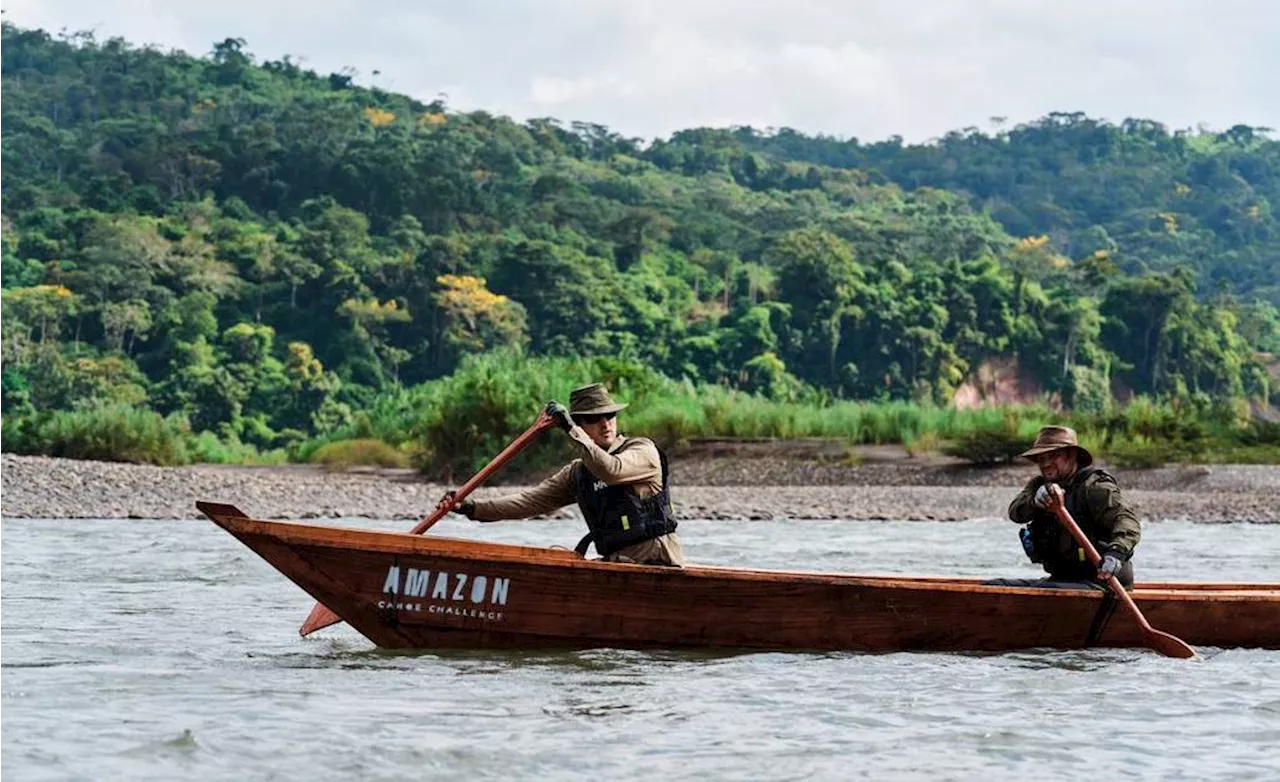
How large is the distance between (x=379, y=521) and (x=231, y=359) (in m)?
31.4

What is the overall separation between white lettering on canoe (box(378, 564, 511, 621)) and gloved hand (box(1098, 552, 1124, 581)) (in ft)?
9.60

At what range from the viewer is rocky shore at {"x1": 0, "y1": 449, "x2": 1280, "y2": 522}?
23.8m

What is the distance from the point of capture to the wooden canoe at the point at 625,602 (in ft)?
33.7

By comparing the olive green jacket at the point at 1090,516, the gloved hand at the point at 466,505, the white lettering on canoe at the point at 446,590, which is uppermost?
the olive green jacket at the point at 1090,516

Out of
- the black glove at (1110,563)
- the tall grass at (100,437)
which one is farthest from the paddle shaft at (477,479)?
the tall grass at (100,437)

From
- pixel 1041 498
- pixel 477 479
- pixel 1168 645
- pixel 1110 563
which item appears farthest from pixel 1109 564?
pixel 477 479

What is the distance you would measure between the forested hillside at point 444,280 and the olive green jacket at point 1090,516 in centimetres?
3082

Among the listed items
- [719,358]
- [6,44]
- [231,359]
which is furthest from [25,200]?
[6,44]

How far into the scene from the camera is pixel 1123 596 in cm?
1077

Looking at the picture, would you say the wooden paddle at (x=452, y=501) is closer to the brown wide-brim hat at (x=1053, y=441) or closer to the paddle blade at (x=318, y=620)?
the paddle blade at (x=318, y=620)

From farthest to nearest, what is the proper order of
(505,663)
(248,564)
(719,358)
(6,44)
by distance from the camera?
(6,44), (719,358), (248,564), (505,663)

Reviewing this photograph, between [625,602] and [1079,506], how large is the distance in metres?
2.34

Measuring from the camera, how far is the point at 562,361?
1254 inches

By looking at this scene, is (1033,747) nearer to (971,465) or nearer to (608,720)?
(608,720)
